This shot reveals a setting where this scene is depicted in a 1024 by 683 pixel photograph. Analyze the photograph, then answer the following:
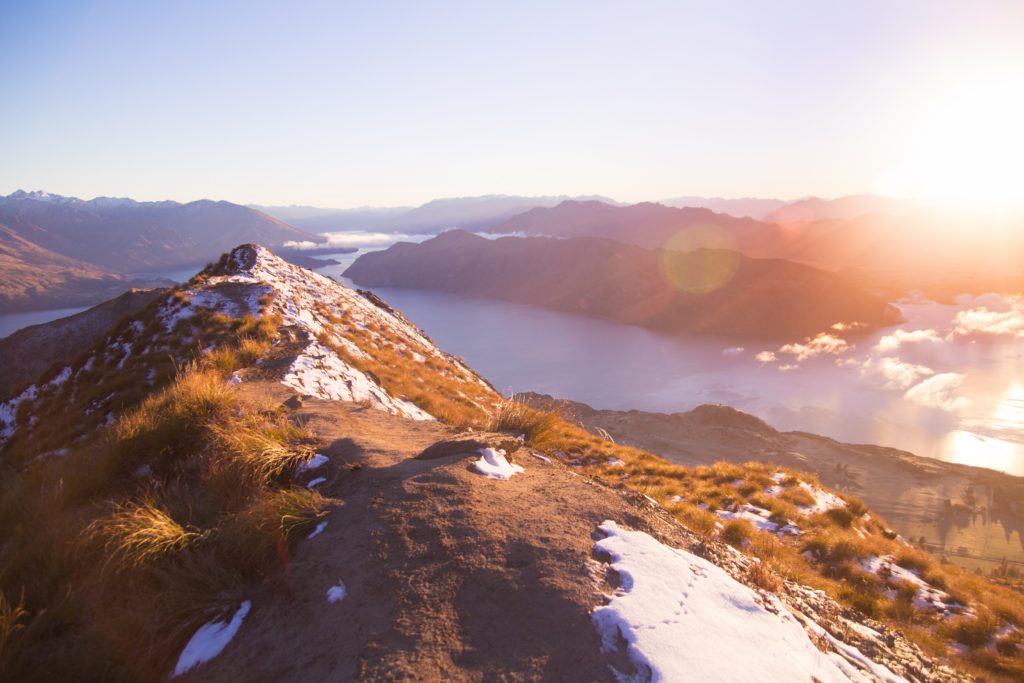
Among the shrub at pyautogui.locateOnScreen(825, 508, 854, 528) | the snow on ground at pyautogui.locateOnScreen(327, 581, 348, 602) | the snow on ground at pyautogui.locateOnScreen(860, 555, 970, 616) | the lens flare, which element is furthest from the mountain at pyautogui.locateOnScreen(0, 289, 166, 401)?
the lens flare

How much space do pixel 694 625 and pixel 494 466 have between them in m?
2.48

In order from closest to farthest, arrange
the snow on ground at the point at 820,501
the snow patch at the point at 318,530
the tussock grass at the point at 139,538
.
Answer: the tussock grass at the point at 139,538 < the snow patch at the point at 318,530 < the snow on ground at the point at 820,501

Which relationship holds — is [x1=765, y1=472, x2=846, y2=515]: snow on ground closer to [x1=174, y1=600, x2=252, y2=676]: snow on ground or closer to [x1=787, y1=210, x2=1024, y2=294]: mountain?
[x1=174, y1=600, x2=252, y2=676]: snow on ground

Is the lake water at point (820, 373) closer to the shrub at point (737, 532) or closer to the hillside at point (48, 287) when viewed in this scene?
the hillside at point (48, 287)

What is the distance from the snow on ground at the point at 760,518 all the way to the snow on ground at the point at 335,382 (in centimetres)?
647

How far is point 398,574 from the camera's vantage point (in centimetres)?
321

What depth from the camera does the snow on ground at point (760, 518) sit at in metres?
8.45

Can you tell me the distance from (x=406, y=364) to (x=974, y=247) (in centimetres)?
25164

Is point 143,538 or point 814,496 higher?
point 143,538

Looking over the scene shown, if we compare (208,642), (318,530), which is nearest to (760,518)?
(318,530)

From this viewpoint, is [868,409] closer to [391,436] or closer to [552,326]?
[552,326]

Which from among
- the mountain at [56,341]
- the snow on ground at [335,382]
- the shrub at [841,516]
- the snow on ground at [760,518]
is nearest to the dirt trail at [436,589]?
the snow on ground at [335,382]

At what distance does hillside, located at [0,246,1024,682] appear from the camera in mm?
2773

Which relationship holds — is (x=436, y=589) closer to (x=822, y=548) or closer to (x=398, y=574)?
(x=398, y=574)
